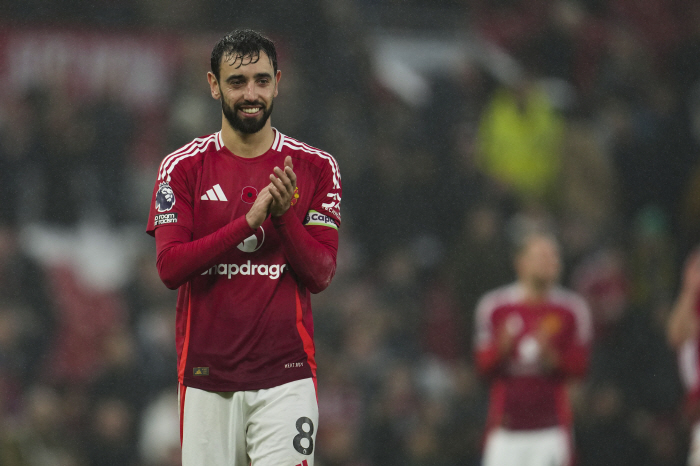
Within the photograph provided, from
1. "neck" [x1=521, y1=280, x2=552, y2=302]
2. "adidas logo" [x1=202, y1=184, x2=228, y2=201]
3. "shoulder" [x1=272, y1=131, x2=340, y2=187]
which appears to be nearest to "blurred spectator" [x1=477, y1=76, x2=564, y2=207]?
"neck" [x1=521, y1=280, x2=552, y2=302]

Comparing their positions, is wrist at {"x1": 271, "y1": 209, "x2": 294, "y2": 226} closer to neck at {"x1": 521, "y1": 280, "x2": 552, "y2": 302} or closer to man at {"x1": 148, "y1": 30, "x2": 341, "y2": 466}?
man at {"x1": 148, "y1": 30, "x2": 341, "y2": 466}

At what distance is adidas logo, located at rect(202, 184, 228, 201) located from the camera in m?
3.08

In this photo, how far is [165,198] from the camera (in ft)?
10.0

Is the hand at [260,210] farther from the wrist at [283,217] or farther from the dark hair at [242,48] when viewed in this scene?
the dark hair at [242,48]

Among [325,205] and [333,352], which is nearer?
[325,205]

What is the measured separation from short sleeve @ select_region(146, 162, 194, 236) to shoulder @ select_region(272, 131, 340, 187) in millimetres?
322

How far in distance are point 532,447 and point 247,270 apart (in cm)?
418

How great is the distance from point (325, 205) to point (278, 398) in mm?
658

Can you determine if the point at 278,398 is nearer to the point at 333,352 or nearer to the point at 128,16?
the point at 333,352

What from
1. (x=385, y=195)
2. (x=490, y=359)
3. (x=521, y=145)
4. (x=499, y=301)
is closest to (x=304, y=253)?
(x=490, y=359)

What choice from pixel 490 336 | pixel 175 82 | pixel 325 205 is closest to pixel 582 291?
pixel 490 336

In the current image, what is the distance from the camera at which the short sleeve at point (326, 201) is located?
3164mm

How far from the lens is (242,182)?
122 inches

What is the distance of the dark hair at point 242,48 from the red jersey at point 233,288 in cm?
30
